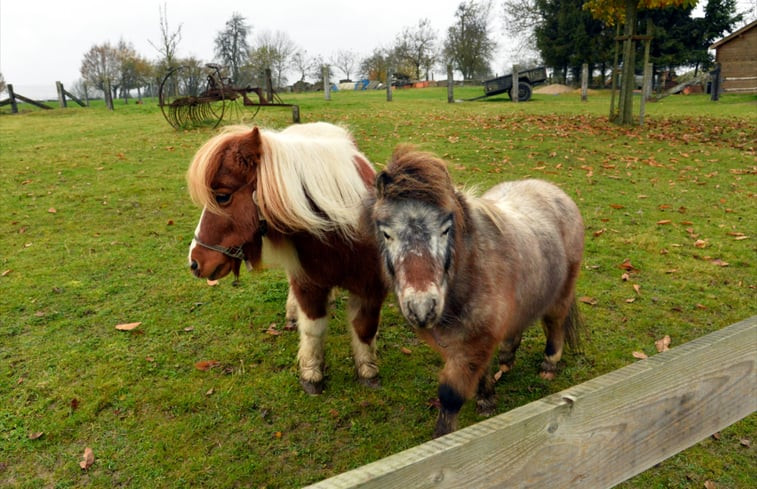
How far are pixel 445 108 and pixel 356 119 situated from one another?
19.5 ft

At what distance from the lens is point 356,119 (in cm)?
1609

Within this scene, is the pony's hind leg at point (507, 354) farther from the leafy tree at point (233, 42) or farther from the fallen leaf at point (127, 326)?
the leafy tree at point (233, 42)

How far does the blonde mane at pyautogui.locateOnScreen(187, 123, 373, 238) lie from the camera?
9.41 ft

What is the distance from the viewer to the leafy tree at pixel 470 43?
47719mm

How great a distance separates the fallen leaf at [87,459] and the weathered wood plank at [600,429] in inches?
110

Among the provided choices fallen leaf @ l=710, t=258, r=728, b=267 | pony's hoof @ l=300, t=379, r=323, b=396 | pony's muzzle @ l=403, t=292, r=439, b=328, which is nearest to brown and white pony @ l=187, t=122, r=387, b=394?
pony's muzzle @ l=403, t=292, r=439, b=328

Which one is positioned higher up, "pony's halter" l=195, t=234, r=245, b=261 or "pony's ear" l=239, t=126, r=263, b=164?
"pony's ear" l=239, t=126, r=263, b=164

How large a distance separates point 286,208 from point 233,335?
2179mm

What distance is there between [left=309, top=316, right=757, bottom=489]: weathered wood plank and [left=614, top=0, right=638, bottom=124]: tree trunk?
1393 cm

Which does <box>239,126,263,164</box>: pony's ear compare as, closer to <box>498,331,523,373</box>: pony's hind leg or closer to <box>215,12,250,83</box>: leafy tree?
<box>498,331,523,373</box>: pony's hind leg

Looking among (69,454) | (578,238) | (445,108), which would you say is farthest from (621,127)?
(69,454)

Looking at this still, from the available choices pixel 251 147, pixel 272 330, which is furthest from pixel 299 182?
pixel 272 330

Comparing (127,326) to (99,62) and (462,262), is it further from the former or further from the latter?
(99,62)

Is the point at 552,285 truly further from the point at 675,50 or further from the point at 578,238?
the point at 675,50
